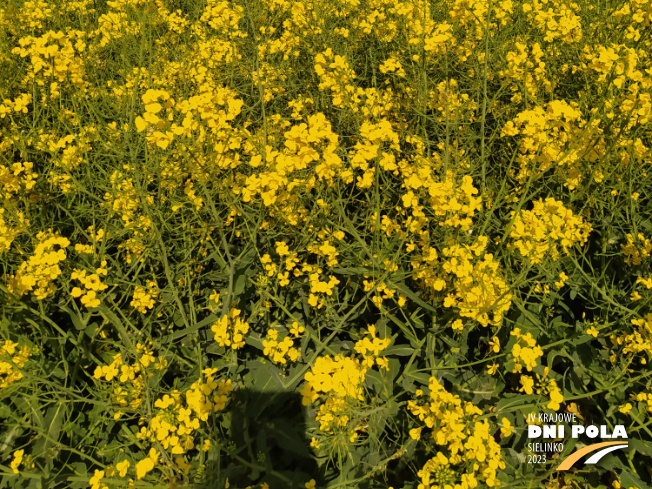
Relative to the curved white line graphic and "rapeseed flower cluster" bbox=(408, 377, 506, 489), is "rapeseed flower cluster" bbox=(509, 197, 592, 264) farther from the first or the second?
the curved white line graphic

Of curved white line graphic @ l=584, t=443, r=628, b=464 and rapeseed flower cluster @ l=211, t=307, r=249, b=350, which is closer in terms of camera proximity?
rapeseed flower cluster @ l=211, t=307, r=249, b=350

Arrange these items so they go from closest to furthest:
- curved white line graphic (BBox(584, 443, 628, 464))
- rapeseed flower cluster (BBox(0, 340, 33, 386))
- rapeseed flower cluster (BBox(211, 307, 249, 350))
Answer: rapeseed flower cluster (BBox(0, 340, 33, 386))
rapeseed flower cluster (BBox(211, 307, 249, 350))
curved white line graphic (BBox(584, 443, 628, 464))

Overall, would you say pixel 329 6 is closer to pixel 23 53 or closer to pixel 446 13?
pixel 446 13

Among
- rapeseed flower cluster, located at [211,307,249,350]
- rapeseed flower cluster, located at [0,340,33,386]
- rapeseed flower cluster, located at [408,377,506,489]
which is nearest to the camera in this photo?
rapeseed flower cluster, located at [408,377,506,489]

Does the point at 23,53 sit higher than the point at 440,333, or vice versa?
the point at 23,53

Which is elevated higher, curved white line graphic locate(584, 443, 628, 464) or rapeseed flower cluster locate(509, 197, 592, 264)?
rapeseed flower cluster locate(509, 197, 592, 264)

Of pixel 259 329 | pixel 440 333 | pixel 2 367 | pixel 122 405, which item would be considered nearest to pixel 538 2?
pixel 440 333

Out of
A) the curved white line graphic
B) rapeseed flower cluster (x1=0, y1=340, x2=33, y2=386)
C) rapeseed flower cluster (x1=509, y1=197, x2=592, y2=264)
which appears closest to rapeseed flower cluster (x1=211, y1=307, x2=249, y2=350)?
rapeseed flower cluster (x1=0, y1=340, x2=33, y2=386)

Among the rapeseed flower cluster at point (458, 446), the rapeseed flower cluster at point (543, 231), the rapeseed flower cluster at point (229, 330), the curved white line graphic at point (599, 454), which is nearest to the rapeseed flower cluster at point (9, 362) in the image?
the rapeseed flower cluster at point (229, 330)

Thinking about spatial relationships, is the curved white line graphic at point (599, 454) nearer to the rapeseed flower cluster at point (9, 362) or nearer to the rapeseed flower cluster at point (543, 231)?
the rapeseed flower cluster at point (543, 231)

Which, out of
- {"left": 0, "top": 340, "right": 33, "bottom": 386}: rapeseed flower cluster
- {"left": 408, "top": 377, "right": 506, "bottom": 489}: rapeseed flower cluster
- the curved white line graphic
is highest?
{"left": 0, "top": 340, "right": 33, "bottom": 386}: rapeseed flower cluster

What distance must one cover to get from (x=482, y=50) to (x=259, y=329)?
6.95 ft

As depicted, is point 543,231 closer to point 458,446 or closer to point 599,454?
point 458,446

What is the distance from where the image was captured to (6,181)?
83.7 inches
